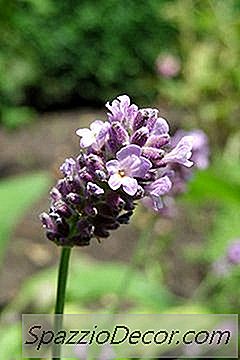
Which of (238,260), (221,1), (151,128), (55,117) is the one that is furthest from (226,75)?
(151,128)

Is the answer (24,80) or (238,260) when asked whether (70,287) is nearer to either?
(238,260)

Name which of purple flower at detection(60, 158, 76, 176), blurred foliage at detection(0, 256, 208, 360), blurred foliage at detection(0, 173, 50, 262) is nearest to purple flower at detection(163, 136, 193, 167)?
purple flower at detection(60, 158, 76, 176)

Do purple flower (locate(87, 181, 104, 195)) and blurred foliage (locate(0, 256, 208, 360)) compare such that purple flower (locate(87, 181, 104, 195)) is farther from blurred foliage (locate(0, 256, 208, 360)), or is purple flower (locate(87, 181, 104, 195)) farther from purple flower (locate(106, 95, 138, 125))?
blurred foliage (locate(0, 256, 208, 360))

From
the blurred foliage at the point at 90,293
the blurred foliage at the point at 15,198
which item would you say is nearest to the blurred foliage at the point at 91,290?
the blurred foliage at the point at 90,293

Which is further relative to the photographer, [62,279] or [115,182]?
[62,279]

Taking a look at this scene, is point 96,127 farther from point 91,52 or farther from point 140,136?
point 91,52

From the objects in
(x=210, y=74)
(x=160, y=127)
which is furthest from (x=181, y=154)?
(x=210, y=74)
